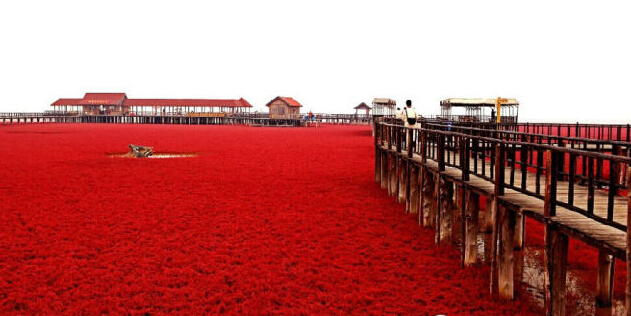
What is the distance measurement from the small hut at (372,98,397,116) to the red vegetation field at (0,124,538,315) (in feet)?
134

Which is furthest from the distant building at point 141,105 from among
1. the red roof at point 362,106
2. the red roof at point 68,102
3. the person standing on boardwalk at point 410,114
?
the person standing on boardwalk at point 410,114

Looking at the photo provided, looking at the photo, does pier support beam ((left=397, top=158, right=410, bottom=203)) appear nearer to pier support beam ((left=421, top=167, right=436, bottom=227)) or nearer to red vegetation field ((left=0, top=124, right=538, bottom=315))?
red vegetation field ((left=0, top=124, right=538, bottom=315))

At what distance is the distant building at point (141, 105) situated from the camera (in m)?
88.6

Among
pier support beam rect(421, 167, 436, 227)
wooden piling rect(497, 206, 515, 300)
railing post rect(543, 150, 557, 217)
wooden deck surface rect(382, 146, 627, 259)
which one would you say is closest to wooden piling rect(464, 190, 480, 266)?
wooden deck surface rect(382, 146, 627, 259)

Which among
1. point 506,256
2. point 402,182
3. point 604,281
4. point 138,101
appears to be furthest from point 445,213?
point 138,101

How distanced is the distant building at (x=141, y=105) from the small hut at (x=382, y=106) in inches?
1285

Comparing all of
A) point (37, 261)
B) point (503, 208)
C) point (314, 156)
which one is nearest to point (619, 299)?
point (503, 208)

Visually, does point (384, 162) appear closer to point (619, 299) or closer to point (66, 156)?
point (619, 299)

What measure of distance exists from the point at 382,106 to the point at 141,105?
48933mm

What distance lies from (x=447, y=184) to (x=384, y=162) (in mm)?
6587

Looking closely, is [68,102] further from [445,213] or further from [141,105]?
[445,213]

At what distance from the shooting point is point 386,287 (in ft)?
25.3

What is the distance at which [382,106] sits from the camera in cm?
5994

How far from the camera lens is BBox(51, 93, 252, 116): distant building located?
8856 centimetres
